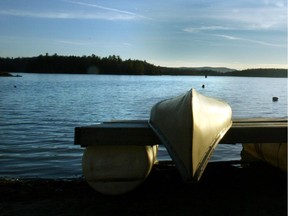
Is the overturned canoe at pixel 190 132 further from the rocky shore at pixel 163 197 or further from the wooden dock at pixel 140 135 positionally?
the rocky shore at pixel 163 197

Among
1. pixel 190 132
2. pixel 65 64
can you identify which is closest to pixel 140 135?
pixel 190 132

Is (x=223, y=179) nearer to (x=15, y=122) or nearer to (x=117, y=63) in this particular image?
(x=15, y=122)

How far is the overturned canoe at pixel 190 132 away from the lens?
5.11m

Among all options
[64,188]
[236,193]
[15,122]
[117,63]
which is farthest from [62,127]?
[117,63]

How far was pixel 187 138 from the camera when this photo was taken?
17.0ft

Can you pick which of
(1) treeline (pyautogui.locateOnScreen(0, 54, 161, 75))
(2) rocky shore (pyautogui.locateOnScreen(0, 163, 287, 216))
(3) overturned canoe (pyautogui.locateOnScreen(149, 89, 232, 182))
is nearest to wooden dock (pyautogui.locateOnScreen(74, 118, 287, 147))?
(3) overturned canoe (pyautogui.locateOnScreen(149, 89, 232, 182))

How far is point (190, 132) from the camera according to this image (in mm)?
5195

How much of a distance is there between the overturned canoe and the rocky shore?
32.7 inches

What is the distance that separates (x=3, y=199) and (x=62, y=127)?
13.0 metres

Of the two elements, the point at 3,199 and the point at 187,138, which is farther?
the point at 3,199

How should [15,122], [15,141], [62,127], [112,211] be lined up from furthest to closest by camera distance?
[15,122] < [62,127] < [15,141] < [112,211]

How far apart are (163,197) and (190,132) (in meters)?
1.57

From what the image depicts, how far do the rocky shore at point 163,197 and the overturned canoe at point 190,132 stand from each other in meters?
0.83

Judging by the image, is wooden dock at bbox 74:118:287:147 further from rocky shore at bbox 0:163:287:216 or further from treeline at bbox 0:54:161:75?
treeline at bbox 0:54:161:75
